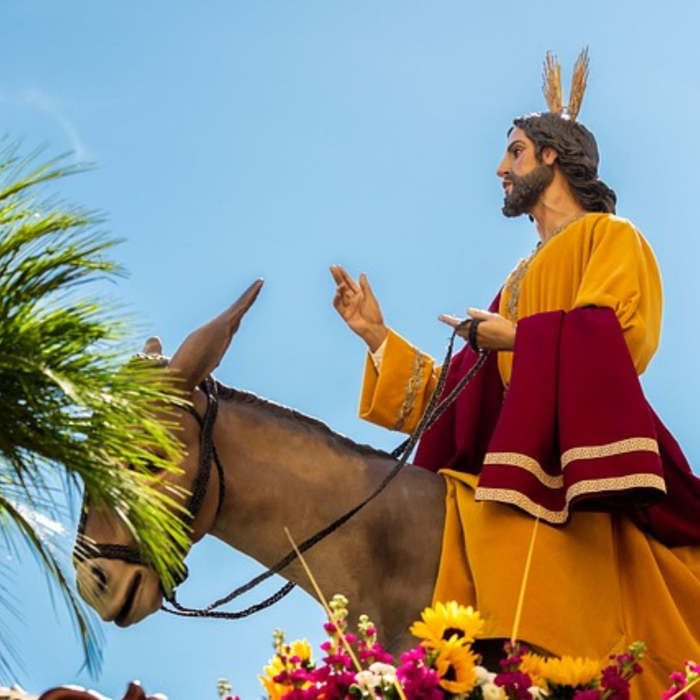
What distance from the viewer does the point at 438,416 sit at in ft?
21.9

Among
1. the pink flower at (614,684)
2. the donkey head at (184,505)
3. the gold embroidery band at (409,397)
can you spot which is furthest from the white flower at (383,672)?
the gold embroidery band at (409,397)

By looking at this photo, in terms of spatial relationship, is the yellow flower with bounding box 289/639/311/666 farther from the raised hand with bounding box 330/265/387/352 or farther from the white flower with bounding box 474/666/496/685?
the raised hand with bounding box 330/265/387/352

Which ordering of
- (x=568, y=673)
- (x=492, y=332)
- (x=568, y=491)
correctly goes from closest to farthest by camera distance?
(x=568, y=673), (x=568, y=491), (x=492, y=332)

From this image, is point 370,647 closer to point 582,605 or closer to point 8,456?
point 8,456

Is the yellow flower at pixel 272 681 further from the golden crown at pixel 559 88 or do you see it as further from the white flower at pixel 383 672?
the golden crown at pixel 559 88

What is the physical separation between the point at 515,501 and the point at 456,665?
5.36ft

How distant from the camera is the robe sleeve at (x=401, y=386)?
23.7 feet

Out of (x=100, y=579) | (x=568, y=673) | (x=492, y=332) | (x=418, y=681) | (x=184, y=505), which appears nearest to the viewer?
(x=418, y=681)

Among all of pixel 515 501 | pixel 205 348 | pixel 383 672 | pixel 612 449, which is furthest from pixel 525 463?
pixel 383 672

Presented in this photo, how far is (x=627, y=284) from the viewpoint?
6.54 metres

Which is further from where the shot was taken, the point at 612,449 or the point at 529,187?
the point at 529,187

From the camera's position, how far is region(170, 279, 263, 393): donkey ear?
236 inches

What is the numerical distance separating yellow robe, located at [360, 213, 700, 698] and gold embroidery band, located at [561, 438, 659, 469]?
0.78 ft

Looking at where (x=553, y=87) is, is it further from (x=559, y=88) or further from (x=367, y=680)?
(x=367, y=680)
